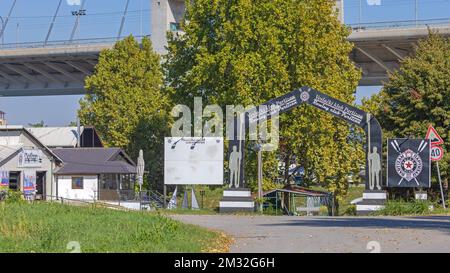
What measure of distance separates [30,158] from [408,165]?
91.8 ft

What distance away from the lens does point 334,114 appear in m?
38.1

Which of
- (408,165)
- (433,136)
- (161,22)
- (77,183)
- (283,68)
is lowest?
(77,183)

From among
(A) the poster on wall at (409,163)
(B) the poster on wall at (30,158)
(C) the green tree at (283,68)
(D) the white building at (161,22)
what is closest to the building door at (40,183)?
(B) the poster on wall at (30,158)

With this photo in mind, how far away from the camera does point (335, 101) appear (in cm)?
3803

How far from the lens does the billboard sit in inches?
1738

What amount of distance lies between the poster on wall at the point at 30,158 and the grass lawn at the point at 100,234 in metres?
33.6

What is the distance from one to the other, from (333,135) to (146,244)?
3138 cm

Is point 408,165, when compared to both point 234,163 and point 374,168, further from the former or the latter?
point 234,163

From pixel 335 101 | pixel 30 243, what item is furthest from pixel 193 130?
pixel 30 243

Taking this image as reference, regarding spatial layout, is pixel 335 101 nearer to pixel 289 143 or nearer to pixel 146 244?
pixel 289 143

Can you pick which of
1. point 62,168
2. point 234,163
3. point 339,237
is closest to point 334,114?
point 234,163

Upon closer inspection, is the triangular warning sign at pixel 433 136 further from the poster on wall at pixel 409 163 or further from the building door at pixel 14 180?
the building door at pixel 14 180

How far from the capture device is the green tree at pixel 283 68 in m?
46.5

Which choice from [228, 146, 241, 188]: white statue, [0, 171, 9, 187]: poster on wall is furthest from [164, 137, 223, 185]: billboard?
[0, 171, 9, 187]: poster on wall
